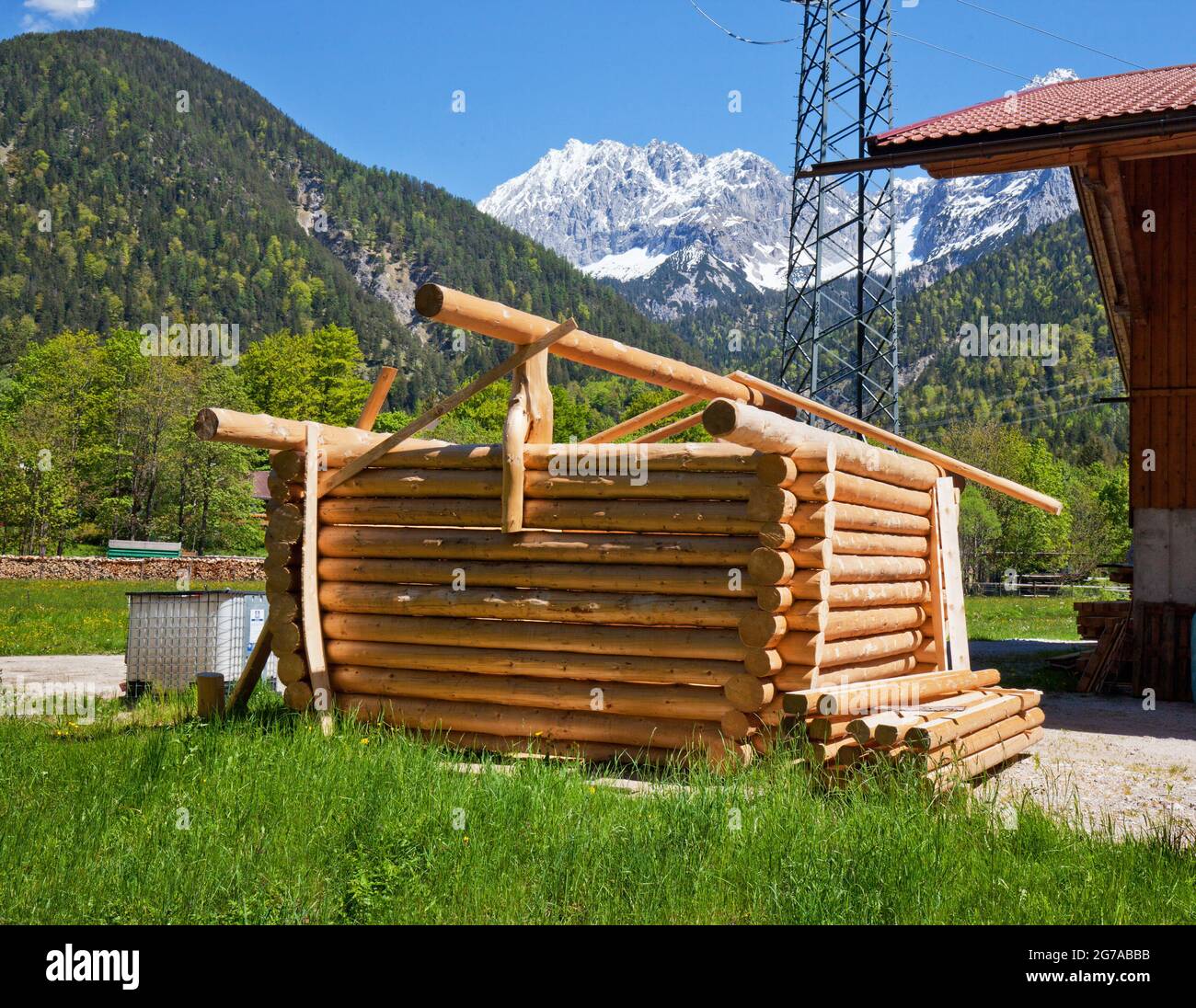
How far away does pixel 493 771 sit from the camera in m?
6.33

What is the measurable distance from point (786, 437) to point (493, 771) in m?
2.86

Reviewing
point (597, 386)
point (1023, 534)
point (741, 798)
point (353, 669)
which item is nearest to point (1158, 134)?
point (741, 798)

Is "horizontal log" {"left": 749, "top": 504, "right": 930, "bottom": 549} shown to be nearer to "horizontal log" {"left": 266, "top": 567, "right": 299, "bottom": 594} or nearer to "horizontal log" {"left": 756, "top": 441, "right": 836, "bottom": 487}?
"horizontal log" {"left": 756, "top": 441, "right": 836, "bottom": 487}

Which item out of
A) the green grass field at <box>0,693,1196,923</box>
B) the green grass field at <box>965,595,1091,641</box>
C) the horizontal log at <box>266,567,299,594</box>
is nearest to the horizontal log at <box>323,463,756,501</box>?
the horizontal log at <box>266,567,299,594</box>

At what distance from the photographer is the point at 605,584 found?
790cm

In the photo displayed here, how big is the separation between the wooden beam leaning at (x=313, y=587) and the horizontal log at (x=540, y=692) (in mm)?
225

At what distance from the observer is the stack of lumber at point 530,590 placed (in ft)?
25.1

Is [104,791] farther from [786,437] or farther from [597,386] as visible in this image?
[597,386]

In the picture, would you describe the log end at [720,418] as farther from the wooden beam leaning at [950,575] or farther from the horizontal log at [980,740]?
the wooden beam leaning at [950,575]

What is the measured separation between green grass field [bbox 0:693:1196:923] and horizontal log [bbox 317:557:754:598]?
150 cm

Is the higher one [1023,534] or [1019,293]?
[1019,293]

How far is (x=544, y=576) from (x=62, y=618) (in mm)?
15332

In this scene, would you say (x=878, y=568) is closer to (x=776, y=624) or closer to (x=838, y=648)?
(x=838, y=648)

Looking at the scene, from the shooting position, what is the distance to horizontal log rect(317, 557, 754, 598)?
761 centimetres
